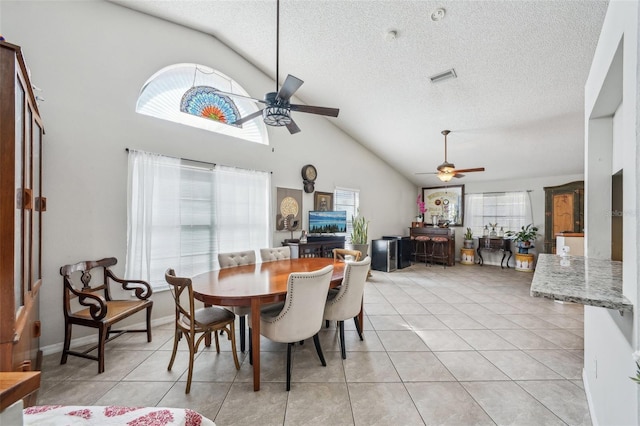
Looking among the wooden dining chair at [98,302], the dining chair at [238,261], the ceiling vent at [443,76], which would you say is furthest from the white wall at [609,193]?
the wooden dining chair at [98,302]

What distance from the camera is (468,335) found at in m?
2.88

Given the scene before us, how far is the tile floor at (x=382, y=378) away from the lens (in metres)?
1.75

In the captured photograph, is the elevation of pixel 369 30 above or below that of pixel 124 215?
above

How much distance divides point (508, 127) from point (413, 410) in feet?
14.9

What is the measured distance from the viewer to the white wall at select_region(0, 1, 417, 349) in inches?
97.1

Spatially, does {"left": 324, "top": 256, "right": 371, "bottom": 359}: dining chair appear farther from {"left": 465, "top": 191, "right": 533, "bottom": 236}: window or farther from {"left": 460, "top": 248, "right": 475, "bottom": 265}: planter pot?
{"left": 465, "top": 191, "right": 533, "bottom": 236}: window

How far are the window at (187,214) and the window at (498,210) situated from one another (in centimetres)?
605

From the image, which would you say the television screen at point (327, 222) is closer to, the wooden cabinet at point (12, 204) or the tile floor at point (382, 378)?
the tile floor at point (382, 378)

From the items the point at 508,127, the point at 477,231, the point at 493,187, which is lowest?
the point at 477,231

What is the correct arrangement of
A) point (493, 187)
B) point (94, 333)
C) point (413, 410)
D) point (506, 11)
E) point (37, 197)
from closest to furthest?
point (413, 410)
point (37, 197)
point (506, 11)
point (94, 333)
point (493, 187)

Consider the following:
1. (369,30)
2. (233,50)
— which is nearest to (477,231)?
(369,30)

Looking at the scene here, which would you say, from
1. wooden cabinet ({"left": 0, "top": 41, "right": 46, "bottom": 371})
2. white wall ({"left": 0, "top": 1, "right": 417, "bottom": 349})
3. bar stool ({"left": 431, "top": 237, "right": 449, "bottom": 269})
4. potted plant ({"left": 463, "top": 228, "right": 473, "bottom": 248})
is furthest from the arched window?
potted plant ({"left": 463, "top": 228, "right": 473, "bottom": 248})

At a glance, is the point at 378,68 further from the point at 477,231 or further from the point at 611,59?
the point at 477,231

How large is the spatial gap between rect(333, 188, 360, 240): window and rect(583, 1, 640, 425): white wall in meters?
4.06
